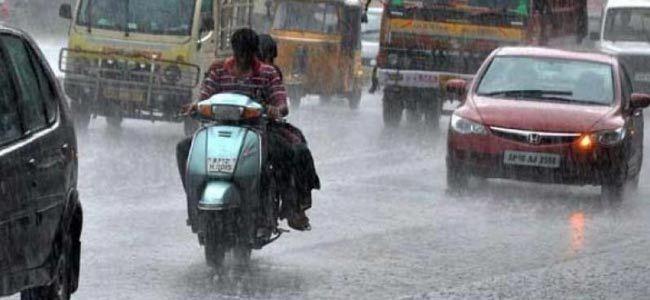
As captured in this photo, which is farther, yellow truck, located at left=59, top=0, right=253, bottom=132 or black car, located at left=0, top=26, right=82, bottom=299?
yellow truck, located at left=59, top=0, right=253, bottom=132

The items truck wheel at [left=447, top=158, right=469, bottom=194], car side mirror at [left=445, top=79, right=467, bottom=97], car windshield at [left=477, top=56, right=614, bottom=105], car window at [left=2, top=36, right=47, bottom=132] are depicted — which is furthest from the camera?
car side mirror at [left=445, top=79, right=467, bottom=97]

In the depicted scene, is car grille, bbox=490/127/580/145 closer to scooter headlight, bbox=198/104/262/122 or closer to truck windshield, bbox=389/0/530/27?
scooter headlight, bbox=198/104/262/122

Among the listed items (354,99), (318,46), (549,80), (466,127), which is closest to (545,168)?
(466,127)

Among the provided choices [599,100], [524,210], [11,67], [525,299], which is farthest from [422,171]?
[11,67]

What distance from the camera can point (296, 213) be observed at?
12086mm

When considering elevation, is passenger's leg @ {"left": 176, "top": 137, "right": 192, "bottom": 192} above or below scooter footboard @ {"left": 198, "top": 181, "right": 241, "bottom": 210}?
above

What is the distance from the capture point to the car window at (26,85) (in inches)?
331

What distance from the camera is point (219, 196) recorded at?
11.1 metres

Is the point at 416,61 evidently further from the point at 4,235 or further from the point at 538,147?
the point at 4,235

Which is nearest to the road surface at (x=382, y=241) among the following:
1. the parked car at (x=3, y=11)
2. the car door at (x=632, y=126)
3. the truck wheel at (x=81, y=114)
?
the car door at (x=632, y=126)

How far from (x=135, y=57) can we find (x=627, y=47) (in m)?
17.3

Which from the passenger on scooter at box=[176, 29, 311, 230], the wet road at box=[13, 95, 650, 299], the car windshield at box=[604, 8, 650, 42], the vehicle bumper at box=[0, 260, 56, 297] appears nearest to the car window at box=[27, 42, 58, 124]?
the vehicle bumper at box=[0, 260, 56, 297]

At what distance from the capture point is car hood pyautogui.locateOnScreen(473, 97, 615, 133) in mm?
17109

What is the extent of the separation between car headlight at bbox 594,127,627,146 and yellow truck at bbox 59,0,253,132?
7442 mm
